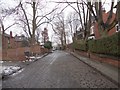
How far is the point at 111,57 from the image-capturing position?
18750mm

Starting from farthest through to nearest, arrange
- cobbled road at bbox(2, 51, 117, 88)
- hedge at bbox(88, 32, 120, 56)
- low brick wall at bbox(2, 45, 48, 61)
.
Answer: low brick wall at bbox(2, 45, 48, 61)
hedge at bbox(88, 32, 120, 56)
cobbled road at bbox(2, 51, 117, 88)

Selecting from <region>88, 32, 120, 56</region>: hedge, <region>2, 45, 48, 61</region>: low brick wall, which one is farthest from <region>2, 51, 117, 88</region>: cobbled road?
<region>2, 45, 48, 61</region>: low brick wall

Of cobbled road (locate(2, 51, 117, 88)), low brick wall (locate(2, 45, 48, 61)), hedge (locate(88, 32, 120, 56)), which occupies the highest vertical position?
hedge (locate(88, 32, 120, 56))

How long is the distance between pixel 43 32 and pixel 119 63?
98.6 m

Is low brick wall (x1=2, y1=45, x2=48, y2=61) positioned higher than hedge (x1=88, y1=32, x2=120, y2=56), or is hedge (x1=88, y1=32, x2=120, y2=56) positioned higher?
hedge (x1=88, y1=32, x2=120, y2=56)

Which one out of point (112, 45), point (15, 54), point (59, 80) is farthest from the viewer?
point (15, 54)

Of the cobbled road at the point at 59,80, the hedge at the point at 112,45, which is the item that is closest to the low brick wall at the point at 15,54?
the hedge at the point at 112,45

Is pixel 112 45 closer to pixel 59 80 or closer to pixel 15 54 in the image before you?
pixel 59 80

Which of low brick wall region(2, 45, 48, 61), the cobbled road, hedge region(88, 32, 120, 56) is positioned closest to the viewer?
the cobbled road

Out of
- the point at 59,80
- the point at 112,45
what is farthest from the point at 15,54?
the point at 59,80

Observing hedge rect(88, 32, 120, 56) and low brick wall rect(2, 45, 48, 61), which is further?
low brick wall rect(2, 45, 48, 61)

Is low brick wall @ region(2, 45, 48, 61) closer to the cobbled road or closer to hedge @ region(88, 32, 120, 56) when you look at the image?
hedge @ region(88, 32, 120, 56)

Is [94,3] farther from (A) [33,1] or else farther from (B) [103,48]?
(A) [33,1]

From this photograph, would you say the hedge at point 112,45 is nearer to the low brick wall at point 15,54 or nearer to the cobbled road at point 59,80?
the cobbled road at point 59,80
